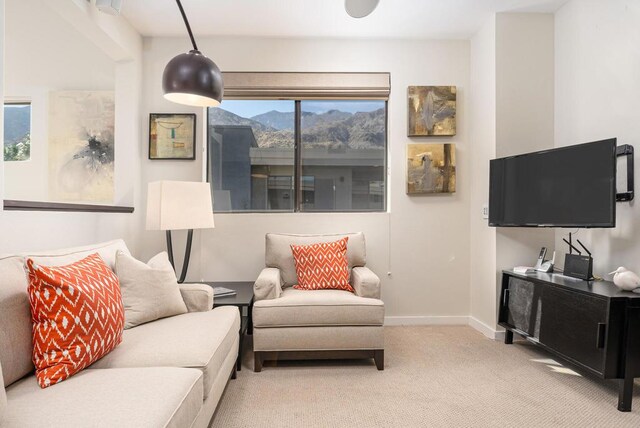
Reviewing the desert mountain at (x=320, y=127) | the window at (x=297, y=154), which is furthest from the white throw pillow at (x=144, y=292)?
the desert mountain at (x=320, y=127)

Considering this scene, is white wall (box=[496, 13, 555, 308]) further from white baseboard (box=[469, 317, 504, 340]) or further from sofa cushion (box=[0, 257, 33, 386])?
sofa cushion (box=[0, 257, 33, 386])

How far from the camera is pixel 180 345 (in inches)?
65.4

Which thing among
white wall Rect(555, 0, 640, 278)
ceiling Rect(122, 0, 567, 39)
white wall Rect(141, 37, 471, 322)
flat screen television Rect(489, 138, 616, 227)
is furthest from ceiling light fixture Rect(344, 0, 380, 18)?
white wall Rect(555, 0, 640, 278)

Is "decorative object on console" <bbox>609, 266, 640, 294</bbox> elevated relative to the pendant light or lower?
lower

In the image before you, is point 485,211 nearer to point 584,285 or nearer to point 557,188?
point 557,188

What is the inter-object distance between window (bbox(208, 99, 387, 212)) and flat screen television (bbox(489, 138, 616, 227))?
1117mm

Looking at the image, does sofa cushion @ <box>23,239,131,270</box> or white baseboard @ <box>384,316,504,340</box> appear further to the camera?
white baseboard @ <box>384,316,504,340</box>

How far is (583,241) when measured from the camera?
2.86 meters

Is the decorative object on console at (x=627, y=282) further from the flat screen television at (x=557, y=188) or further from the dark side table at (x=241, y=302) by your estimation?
the dark side table at (x=241, y=302)

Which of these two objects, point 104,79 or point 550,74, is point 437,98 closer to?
point 550,74

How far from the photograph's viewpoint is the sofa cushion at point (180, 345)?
1.56 metres

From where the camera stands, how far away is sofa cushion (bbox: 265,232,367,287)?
3.10m

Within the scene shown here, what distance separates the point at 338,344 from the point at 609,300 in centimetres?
157

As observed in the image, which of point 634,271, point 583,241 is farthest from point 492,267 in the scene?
point 634,271
